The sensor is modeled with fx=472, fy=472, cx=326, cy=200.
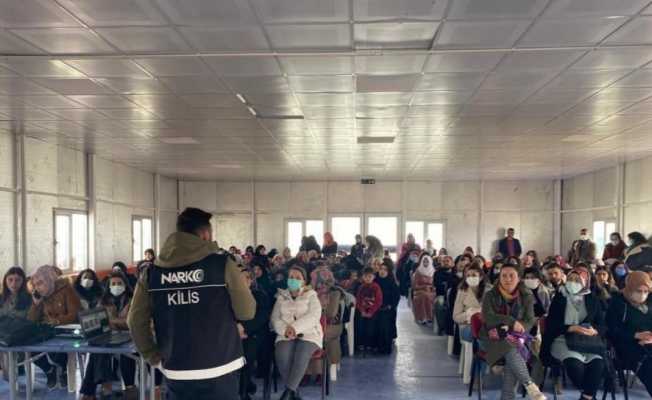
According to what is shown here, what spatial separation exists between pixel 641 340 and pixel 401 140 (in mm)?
4379

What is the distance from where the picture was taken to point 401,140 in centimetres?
762

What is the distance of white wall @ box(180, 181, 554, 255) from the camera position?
14.1 meters

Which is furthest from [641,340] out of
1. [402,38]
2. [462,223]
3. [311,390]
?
[462,223]

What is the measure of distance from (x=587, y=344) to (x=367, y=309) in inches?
99.3

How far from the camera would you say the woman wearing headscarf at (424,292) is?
809 cm

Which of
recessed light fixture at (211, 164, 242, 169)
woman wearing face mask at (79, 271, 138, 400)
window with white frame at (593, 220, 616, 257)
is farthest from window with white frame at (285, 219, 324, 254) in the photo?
woman wearing face mask at (79, 271, 138, 400)

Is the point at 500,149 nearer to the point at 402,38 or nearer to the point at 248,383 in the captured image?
the point at 402,38

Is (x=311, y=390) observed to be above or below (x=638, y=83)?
below

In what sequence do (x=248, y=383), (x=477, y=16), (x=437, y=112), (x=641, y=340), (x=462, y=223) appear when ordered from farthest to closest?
(x=462, y=223) < (x=437, y=112) < (x=248, y=383) < (x=641, y=340) < (x=477, y=16)

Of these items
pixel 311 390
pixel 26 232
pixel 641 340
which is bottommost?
pixel 311 390

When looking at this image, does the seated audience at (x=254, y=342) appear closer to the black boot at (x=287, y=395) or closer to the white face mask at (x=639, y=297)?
the black boot at (x=287, y=395)

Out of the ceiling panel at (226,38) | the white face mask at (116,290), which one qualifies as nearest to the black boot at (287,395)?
the white face mask at (116,290)

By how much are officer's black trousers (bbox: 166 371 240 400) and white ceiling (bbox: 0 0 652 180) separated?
220 cm

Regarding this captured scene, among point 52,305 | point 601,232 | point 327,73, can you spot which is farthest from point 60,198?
point 601,232
